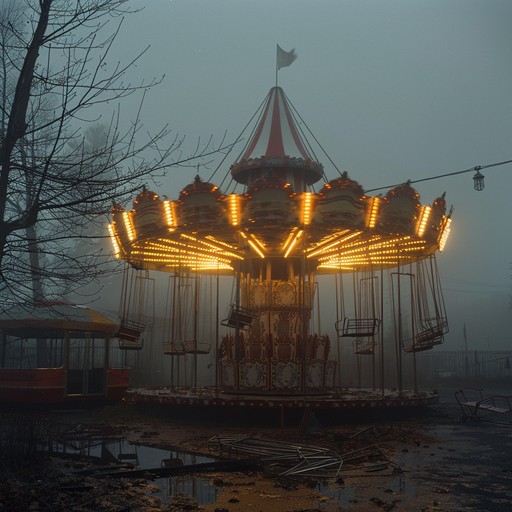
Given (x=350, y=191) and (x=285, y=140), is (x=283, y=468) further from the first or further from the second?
(x=285, y=140)

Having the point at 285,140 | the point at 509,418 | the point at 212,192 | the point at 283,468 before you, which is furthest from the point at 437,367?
the point at 283,468

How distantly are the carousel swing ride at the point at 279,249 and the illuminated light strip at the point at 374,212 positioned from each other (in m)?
0.02

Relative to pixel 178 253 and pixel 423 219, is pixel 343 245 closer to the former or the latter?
pixel 423 219

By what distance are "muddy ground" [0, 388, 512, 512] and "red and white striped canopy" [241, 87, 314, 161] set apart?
708cm

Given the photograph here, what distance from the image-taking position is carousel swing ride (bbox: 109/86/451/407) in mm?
13516

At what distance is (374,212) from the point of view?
13.7 meters

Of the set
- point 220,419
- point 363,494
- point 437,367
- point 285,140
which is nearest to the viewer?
point 363,494

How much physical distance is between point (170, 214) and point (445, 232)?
22.9 feet

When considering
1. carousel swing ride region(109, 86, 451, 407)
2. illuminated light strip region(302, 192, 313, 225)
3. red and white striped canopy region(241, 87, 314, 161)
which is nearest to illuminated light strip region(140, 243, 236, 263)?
carousel swing ride region(109, 86, 451, 407)

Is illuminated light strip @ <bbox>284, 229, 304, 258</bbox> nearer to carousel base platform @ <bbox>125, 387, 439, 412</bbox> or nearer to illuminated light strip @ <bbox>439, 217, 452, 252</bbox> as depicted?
illuminated light strip @ <bbox>439, 217, 452, 252</bbox>

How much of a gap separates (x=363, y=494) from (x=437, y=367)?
32480mm

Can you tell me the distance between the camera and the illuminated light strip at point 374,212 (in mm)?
13664

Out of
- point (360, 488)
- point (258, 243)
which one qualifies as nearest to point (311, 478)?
point (360, 488)

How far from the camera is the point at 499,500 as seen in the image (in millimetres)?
6473
